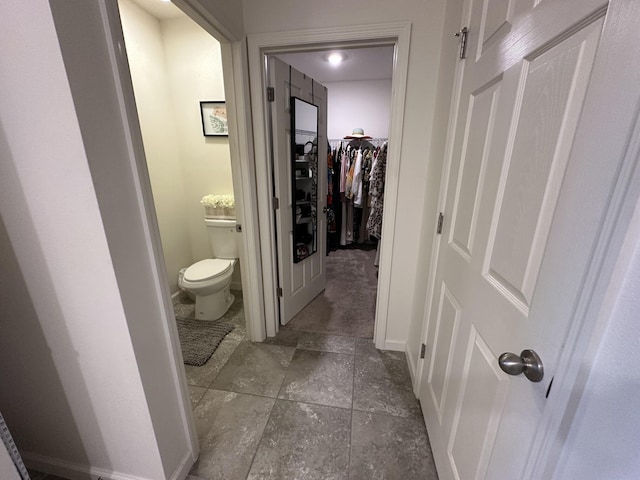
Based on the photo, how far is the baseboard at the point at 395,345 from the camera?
1950 mm

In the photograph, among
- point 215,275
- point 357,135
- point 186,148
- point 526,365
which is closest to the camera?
point 526,365

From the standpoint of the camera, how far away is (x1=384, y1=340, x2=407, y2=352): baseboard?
1950 mm

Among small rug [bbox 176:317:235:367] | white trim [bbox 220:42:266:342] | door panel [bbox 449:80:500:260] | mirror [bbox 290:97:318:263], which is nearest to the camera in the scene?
door panel [bbox 449:80:500:260]

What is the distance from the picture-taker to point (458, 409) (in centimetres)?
97

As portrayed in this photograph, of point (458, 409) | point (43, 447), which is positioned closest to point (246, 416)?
point (43, 447)

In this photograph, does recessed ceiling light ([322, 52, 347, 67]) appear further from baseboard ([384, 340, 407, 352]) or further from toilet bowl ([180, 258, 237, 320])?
baseboard ([384, 340, 407, 352])

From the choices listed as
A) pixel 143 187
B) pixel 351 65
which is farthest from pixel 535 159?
pixel 351 65

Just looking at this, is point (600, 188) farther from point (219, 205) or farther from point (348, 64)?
point (348, 64)

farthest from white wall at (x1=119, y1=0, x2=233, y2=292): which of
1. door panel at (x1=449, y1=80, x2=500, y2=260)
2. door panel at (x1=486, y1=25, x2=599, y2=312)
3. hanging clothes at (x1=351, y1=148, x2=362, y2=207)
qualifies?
door panel at (x1=486, y1=25, x2=599, y2=312)

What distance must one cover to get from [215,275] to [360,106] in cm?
322

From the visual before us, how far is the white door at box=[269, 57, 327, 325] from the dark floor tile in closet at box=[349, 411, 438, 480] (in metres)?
1.06

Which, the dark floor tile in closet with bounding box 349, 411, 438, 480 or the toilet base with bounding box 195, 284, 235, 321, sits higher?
the toilet base with bounding box 195, 284, 235, 321

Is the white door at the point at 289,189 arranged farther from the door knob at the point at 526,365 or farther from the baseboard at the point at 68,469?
the door knob at the point at 526,365

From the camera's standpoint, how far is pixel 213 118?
7.65 feet
